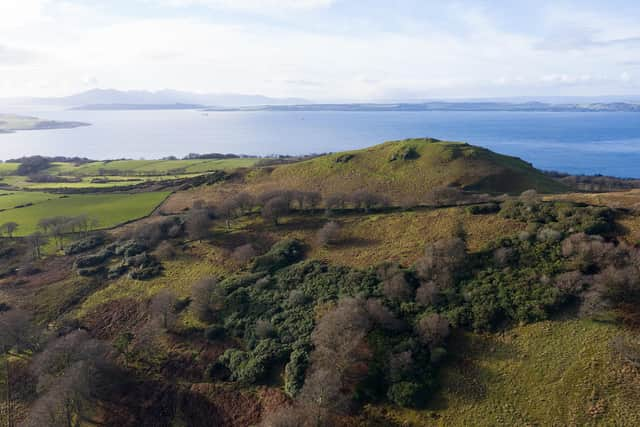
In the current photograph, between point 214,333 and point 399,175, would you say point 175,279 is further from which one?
point 399,175

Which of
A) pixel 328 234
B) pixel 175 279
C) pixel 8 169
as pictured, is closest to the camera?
pixel 175 279

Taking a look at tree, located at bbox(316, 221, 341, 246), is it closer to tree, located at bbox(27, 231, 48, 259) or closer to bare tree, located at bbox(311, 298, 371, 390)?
bare tree, located at bbox(311, 298, 371, 390)

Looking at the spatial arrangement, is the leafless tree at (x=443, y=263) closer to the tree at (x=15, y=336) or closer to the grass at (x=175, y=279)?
the grass at (x=175, y=279)

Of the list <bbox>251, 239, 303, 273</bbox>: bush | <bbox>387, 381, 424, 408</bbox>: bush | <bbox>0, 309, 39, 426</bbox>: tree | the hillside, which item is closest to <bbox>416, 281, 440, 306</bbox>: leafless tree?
<bbox>387, 381, 424, 408</bbox>: bush

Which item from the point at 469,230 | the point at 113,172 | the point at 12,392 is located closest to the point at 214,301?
the point at 12,392

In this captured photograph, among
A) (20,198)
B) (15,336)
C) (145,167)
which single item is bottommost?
(15,336)

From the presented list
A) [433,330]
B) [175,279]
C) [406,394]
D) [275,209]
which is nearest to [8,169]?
[175,279]

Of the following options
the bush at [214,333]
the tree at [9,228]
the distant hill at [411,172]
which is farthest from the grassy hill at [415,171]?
the tree at [9,228]
